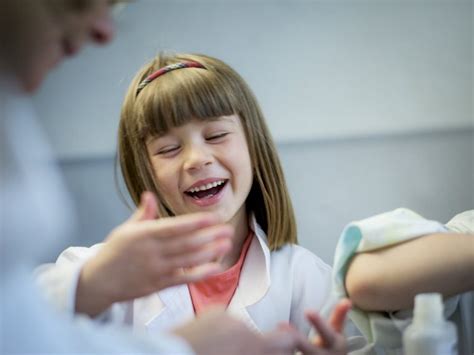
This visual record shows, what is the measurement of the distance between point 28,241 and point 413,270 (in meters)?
0.34

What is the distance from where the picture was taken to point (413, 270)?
0.57 metres

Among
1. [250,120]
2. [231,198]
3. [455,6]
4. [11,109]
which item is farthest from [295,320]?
[455,6]

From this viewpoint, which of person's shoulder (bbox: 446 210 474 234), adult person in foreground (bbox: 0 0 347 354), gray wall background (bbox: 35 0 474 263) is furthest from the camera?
gray wall background (bbox: 35 0 474 263)

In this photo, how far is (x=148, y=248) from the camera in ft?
1.70

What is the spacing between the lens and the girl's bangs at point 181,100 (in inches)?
34.8

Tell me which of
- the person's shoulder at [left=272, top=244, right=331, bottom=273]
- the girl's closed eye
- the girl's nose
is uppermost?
the girl's closed eye

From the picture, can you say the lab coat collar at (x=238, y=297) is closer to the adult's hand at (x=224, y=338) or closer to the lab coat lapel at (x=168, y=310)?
the lab coat lapel at (x=168, y=310)

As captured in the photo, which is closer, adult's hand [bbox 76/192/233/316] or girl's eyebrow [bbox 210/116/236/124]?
adult's hand [bbox 76/192/233/316]

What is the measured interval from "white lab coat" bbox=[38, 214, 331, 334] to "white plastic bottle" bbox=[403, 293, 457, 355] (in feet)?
1.07

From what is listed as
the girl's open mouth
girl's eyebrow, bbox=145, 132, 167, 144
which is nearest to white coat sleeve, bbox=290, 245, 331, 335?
the girl's open mouth

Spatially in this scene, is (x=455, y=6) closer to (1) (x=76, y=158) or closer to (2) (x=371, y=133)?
(2) (x=371, y=133)

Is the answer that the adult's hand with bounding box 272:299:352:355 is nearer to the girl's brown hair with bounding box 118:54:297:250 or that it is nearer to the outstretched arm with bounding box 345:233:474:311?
the outstretched arm with bounding box 345:233:474:311

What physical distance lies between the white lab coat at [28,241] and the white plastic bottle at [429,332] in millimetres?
198

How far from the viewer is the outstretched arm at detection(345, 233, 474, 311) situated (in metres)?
0.58
